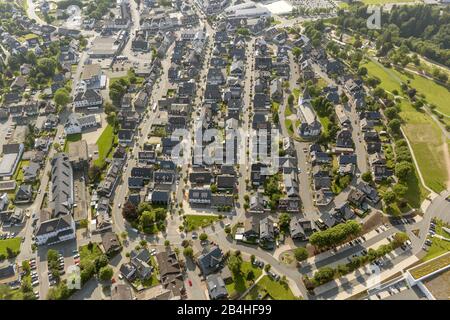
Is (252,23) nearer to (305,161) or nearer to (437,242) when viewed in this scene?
(305,161)

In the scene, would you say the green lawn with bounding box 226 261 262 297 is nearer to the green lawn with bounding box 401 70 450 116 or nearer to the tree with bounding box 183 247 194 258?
the tree with bounding box 183 247 194 258

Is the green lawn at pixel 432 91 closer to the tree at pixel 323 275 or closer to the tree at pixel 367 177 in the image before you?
the tree at pixel 367 177

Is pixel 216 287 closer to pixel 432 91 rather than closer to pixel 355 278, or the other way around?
pixel 355 278

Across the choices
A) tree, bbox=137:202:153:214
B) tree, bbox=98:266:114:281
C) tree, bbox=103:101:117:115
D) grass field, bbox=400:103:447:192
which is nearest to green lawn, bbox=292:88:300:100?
grass field, bbox=400:103:447:192

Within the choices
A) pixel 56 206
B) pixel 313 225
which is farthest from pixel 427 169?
pixel 56 206

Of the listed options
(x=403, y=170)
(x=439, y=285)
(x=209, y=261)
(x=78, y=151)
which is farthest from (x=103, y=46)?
(x=439, y=285)

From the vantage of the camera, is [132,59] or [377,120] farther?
[132,59]

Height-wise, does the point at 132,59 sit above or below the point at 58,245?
above
